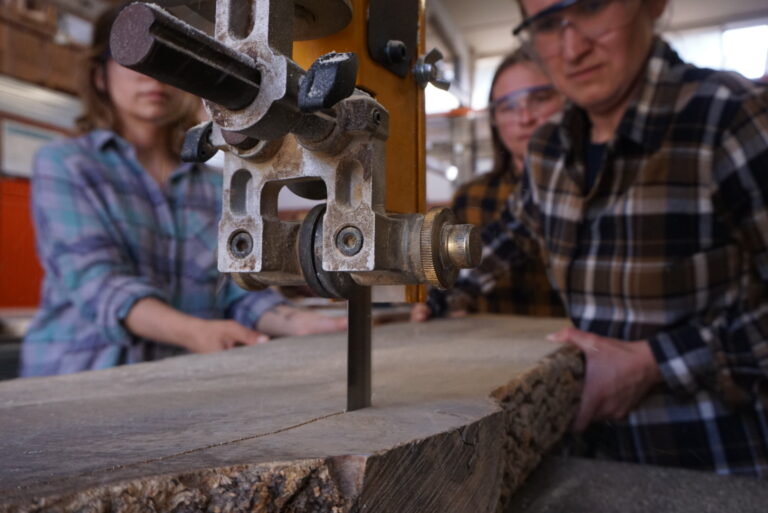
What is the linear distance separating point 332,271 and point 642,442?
122cm

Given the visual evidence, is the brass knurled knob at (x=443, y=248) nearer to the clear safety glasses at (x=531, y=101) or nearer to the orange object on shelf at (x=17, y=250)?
the clear safety glasses at (x=531, y=101)

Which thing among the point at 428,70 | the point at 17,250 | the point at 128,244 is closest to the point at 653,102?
the point at 428,70

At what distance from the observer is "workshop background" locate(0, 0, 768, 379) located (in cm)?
473

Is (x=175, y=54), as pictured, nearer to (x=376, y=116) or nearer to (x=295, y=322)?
(x=376, y=116)

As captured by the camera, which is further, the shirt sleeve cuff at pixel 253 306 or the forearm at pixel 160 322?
the shirt sleeve cuff at pixel 253 306

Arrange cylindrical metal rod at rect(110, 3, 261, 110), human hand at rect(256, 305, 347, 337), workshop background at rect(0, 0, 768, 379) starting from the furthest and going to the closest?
workshop background at rect(0, 0, 768, 379) < human hand at rect(256, 305, 347, 337) < cylindrical metal rod at rect(110, 3, 261, 110)

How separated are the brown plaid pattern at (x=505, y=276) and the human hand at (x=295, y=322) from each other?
873mm

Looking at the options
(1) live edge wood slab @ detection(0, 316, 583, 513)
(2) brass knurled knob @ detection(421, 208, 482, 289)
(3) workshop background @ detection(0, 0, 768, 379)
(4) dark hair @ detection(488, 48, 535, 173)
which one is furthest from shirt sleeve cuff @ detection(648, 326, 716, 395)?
(3) workshop background @ detection(0, 0, 768, 379)

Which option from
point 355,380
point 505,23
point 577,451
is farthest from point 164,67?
point 505,23

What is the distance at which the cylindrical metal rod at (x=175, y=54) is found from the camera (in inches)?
17.2

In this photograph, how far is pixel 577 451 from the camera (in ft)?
5.33

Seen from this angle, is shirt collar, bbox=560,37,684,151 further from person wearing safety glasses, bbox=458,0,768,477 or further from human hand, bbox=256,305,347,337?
human hand, bbox=256,305,347,337

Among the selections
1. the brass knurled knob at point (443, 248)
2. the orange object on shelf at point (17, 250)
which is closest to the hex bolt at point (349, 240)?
the brass knurled knob at point (443, 248)

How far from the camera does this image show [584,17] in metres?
1.55
